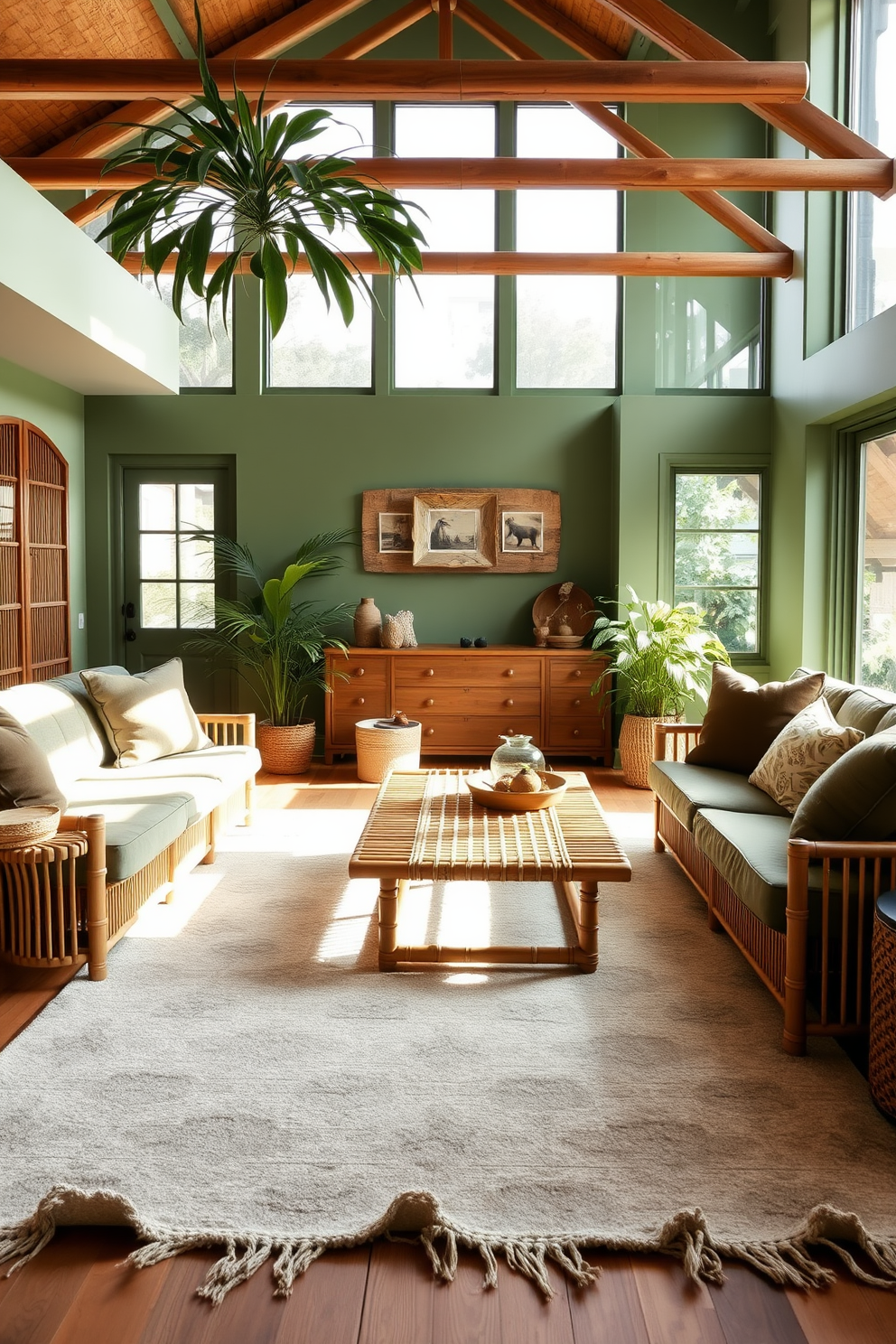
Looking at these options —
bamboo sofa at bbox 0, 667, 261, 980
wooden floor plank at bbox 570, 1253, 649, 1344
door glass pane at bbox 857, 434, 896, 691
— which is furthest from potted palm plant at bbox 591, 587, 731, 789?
wooden floor plank at bbox 570, 1253, 649, 1344

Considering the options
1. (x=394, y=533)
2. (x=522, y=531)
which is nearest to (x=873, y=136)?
(x=522, y=531)

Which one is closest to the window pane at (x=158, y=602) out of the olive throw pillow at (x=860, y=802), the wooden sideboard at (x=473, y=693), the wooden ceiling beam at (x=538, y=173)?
the wooden sideboard at (x=473, y=693)

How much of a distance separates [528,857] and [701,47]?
420 centimetres

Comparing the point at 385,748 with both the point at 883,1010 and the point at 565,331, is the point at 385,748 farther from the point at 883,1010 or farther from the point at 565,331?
the point at 883,1010

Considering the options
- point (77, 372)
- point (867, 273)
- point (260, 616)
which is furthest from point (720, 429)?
point (77, 372)

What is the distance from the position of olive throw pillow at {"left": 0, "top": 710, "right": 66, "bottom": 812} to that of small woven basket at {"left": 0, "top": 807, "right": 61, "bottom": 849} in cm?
17

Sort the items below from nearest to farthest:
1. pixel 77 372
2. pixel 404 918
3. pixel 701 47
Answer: pixel 404 918 → pixel 701 47 → pixel 77 372

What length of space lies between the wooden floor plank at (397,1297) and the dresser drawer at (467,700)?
5.05m

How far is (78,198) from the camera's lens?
6480 millimetres

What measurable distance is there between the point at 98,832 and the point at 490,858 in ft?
4.29

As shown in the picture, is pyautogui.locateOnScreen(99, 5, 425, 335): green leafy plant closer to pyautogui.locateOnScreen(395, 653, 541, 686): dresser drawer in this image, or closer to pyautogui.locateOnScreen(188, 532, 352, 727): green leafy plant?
pyautogui.locateOnScreen(188, 532, 352, 727): green leafy plant

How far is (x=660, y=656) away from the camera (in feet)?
21.2

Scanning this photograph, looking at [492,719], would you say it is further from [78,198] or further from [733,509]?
[78,198]

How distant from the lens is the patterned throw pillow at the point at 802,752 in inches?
147
